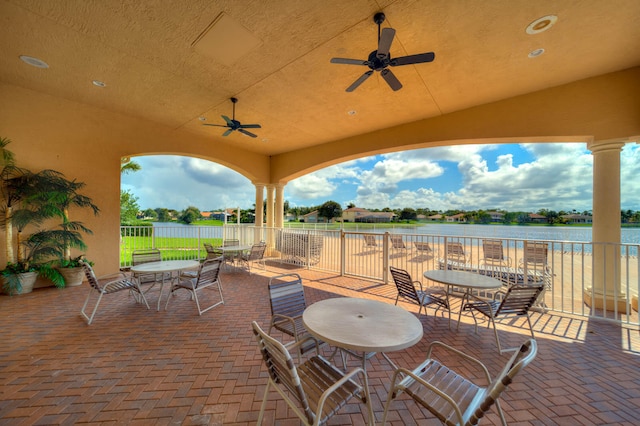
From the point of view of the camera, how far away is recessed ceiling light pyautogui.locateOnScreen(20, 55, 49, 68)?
147 inches

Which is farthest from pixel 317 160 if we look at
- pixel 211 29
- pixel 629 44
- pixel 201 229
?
pixel 629 44

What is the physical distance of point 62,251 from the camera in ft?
16.2

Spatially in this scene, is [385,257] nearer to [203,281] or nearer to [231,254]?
[203,281]

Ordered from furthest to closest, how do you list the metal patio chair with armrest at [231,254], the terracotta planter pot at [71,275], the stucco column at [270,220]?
the stucco column at [270,220]
the metal patio chair with armrest at [231,254]
the terracotta planter pot at [71,275]

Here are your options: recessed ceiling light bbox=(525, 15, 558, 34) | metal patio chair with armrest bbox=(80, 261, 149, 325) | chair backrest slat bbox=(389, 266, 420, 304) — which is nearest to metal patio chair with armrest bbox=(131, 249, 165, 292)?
metal patio chair with armrest bbox=(80, 261, 149, 325)

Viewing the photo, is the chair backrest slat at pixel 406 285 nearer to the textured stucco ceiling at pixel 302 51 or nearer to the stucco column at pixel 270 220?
the textured stucco ceiling at pixel 302 51

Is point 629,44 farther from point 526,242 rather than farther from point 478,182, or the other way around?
point 478,182

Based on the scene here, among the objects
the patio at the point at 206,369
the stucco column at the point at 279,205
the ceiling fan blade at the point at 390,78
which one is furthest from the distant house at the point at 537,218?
the stucco column at the point at 279,205

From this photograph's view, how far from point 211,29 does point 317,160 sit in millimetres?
5235

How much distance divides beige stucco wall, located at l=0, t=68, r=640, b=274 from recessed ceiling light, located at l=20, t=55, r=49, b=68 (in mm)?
1454

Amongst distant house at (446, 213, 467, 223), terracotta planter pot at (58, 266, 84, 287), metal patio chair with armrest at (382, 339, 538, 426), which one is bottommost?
terracotta planter pot at (58, 266, 84, 287)

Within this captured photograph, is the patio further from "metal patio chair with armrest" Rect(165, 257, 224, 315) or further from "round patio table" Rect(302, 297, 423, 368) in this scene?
"round patio table" Rect(302, 297, 423, 368)

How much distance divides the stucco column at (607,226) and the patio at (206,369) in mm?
802

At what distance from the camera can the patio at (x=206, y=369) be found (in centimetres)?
180
